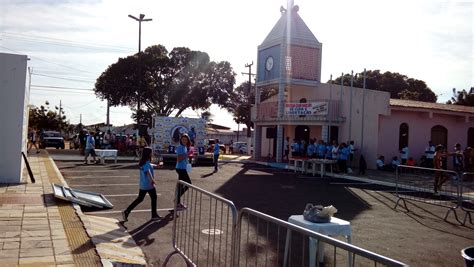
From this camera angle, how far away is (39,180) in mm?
13625

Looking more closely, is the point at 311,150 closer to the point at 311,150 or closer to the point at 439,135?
the point at 311,150

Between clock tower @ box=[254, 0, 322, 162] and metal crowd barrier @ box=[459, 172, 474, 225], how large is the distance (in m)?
14.9

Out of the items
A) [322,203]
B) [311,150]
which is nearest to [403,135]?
[311,150]

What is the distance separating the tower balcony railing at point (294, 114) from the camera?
995 inches

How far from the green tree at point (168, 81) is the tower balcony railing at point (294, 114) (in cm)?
1497

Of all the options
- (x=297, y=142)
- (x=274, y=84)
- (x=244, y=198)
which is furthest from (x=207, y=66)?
(x=244, y=198)

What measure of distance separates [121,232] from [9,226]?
1.80m

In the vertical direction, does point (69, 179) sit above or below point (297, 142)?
below

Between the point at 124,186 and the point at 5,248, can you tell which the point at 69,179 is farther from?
the point at 5,248

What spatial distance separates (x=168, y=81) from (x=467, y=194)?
1380 inches

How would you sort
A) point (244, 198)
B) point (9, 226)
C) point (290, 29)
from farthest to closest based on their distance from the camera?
point (290, 29), point (244, 198), point (9, 226)

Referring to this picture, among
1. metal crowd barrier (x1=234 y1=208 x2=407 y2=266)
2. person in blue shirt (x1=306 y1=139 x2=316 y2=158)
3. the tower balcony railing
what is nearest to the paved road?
metal crowd barrier (x1=234 y1=208 x2=407 y2=266)

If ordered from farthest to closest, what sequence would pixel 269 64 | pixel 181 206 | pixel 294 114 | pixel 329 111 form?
pixel 269 64
pixel 294 114
pixel 329 111
pixel 181 206

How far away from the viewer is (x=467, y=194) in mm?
Answer: 14492
